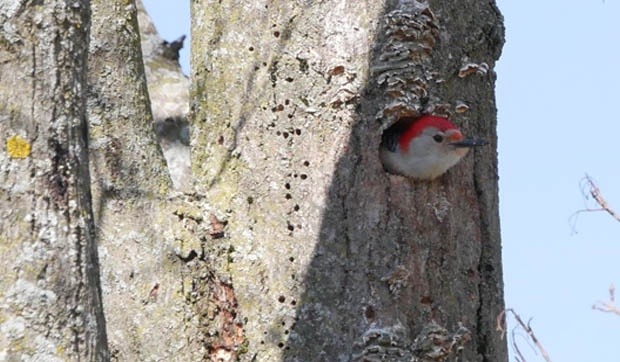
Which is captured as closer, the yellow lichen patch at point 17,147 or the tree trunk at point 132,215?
the yellow lichen patch at point 17,147

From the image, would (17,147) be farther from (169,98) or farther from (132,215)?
(169,98)

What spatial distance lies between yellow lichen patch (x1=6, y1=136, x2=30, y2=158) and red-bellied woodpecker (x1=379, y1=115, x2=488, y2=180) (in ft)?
5.50

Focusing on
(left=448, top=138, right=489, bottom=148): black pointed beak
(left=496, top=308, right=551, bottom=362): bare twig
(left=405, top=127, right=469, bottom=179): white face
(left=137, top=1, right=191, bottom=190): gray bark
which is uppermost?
(left=137, top=1, right=191, bottom=190): gray bark

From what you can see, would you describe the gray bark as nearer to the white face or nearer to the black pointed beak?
the white face

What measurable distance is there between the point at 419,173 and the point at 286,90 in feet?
1.90

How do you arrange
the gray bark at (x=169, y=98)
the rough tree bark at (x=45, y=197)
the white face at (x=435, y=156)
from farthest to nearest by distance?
the gray bark at (x=169, y=98)
the white face at (x=435, y=156)
the rough tree bark at (x=45, y=197)

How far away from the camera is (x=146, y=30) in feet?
18.6

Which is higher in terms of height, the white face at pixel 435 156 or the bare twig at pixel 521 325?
the white face at pixel 435 156

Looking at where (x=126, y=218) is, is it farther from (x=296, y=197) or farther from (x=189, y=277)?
(x=296, y=197)

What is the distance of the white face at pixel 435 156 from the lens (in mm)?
3580

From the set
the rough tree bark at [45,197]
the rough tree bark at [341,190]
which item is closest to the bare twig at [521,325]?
the rough tree bark at [341,190]

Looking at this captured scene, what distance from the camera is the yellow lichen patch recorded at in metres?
2.12

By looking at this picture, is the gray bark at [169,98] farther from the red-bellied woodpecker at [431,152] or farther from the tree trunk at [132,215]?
the red-bellied woodpecker at [431,152]

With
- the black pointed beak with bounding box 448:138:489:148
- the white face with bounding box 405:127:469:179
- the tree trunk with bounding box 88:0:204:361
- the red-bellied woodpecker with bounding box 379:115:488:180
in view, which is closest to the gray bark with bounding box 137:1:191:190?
the tree trunk with bounding box 88:0:204:361
